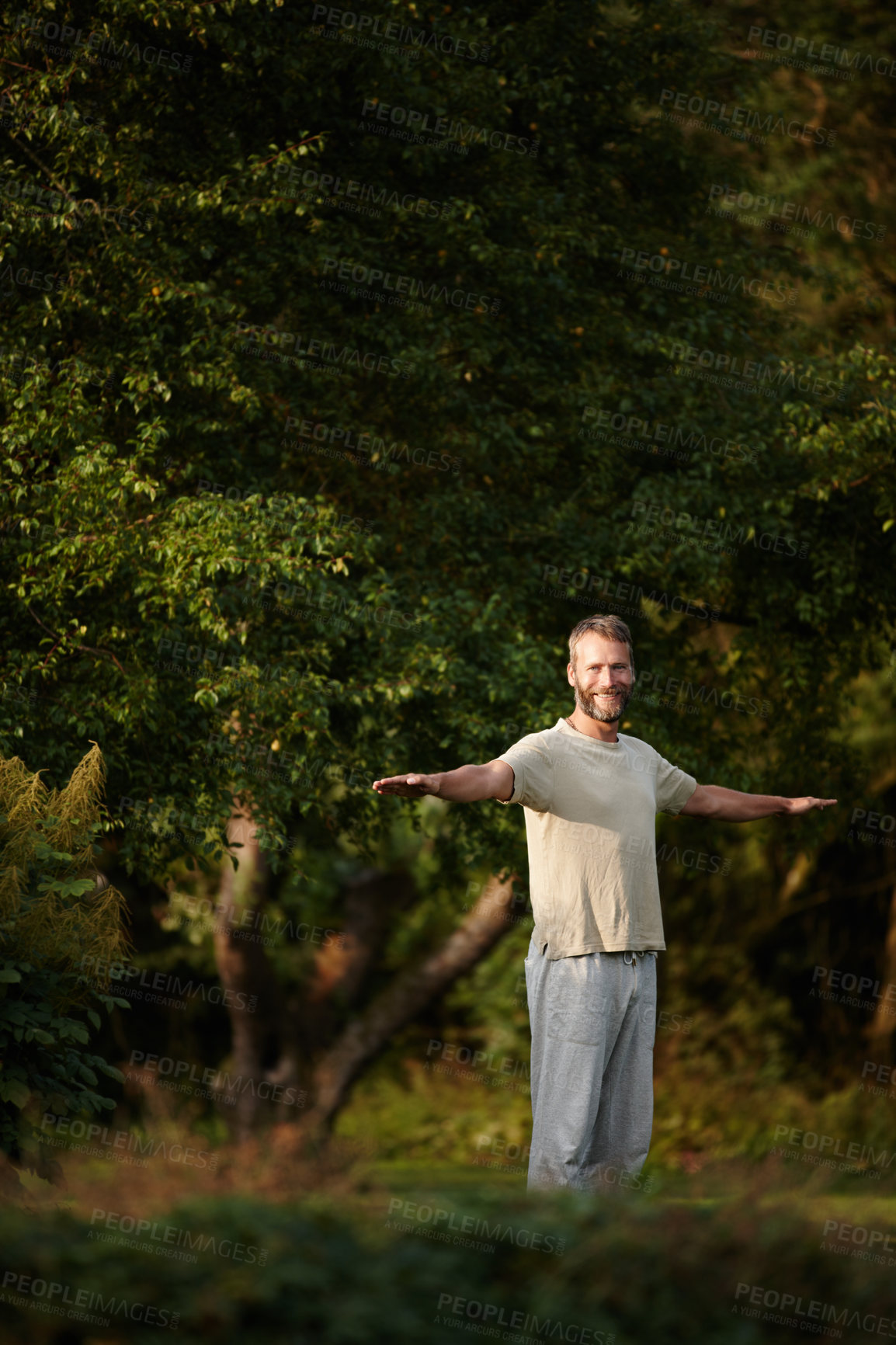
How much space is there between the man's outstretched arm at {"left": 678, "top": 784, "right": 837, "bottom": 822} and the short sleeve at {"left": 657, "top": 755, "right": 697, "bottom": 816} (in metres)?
0.05

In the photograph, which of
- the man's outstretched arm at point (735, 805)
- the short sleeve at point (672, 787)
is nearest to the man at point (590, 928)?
the short sleeve at point (672, 787)

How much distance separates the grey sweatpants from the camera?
4211 mm

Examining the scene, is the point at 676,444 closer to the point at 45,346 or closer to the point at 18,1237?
the point at 45,346

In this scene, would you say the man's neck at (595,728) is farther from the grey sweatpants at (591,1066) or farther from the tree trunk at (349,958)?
the tree trunk at (349,958)

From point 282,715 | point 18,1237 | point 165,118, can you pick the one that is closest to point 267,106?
point 165,118

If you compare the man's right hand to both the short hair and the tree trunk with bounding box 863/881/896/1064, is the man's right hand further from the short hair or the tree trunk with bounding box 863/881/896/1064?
the tree trunk with bounding box 863/881/896/1064

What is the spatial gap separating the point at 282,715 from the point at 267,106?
3.75 meters

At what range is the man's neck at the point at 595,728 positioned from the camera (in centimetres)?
449

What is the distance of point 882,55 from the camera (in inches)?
446

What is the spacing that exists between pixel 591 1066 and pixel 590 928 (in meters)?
0.43

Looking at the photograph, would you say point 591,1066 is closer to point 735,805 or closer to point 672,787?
point 672,787

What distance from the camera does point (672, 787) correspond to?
4754 millimetres

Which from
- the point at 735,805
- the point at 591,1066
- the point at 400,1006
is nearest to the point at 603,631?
the point at 735,805

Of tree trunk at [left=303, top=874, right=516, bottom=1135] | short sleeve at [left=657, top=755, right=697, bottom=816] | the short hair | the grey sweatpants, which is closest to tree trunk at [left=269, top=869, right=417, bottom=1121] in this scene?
tree trunk at [left=303, top=874, right=516, bottom=1135]
